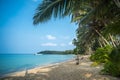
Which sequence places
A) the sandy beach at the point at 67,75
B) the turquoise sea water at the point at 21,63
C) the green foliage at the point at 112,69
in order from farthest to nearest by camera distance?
the turquoise sea water at the point at 21,63
the sandy beach at the point at 67,75
the green foliage at the point at 112,69

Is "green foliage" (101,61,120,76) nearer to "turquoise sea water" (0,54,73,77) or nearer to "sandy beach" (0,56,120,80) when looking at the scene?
"sandy beach" (0,56,120,80)

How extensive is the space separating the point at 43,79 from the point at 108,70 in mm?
3129

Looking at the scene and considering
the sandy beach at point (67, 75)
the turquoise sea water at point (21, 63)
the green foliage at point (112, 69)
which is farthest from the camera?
the turquoise sea water at point (21, 63)

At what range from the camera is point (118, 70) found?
779cm

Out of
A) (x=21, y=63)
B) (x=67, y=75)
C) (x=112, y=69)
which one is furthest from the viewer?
(x=21, y=63)

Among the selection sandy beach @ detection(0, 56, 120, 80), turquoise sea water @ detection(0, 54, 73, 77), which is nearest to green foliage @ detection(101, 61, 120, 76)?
sandy beach @ detection(0, 56, 120, 80)

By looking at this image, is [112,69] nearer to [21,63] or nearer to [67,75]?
[67,75]

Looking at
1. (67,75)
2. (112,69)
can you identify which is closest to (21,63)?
(67,75)

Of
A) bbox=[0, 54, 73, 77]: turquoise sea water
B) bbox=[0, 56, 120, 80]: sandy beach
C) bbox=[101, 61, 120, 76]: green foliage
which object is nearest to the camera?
bbox=[101, 61, 120, 76]: green foliage

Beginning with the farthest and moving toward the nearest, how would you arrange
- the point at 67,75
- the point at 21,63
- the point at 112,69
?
1. the point at 21,63
2. the point at 67,75
3. the point at 112,69

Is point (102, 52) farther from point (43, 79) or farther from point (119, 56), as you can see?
point (119, 56)

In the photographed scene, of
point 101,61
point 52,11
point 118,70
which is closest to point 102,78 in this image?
point 118,70

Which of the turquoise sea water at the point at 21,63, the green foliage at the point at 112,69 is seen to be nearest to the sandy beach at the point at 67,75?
the green foliage at the point at 112,69

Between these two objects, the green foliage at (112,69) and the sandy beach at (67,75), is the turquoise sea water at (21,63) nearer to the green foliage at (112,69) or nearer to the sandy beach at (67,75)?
the sandy beach at (67,75)
